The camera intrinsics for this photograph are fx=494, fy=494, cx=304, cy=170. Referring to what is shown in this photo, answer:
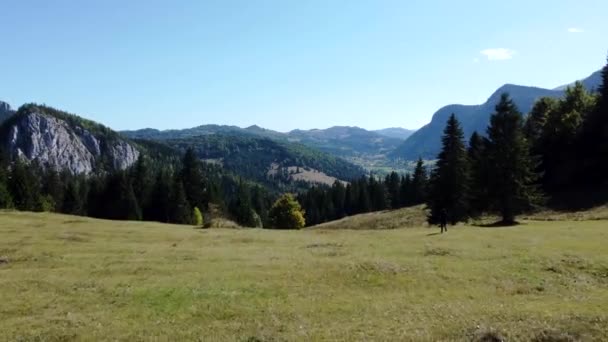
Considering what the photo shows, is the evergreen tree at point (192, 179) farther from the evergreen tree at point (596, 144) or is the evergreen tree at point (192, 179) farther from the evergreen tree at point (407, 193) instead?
the evergreen tree at point (596, 144)

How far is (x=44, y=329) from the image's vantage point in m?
23.6

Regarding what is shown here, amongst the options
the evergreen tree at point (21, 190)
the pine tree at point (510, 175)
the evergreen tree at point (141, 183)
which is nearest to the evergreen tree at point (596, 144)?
the pine tree at point (510, 175)

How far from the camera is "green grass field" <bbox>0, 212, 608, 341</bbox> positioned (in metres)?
23.0

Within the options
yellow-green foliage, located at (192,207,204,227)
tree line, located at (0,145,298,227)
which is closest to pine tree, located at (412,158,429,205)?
tree line, located at (0,145,298,227)

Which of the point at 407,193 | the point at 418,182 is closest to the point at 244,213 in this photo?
the point at 407,193

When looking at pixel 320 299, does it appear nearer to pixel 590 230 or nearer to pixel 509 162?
pixel 590 230

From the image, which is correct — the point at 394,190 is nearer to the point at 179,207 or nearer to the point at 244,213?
the point at 244,213

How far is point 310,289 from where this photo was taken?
101 feet

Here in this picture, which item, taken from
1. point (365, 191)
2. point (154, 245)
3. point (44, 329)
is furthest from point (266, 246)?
point (365, 191)

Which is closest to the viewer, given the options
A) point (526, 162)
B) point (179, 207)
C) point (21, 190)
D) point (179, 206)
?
point (526, 162)

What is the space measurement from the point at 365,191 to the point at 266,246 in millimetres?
111421

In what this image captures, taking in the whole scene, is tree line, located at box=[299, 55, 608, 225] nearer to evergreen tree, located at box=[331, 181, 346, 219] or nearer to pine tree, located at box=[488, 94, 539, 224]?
pine tree, located at box=[488, 94, 539, 224]

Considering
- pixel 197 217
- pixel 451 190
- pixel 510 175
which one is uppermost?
pixel 510 175

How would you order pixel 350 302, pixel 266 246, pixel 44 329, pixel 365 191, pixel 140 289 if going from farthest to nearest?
pixel 365 191 → pixel 266 246 → pixel 140 289 → pixel 350 302 → pixel 44 329
